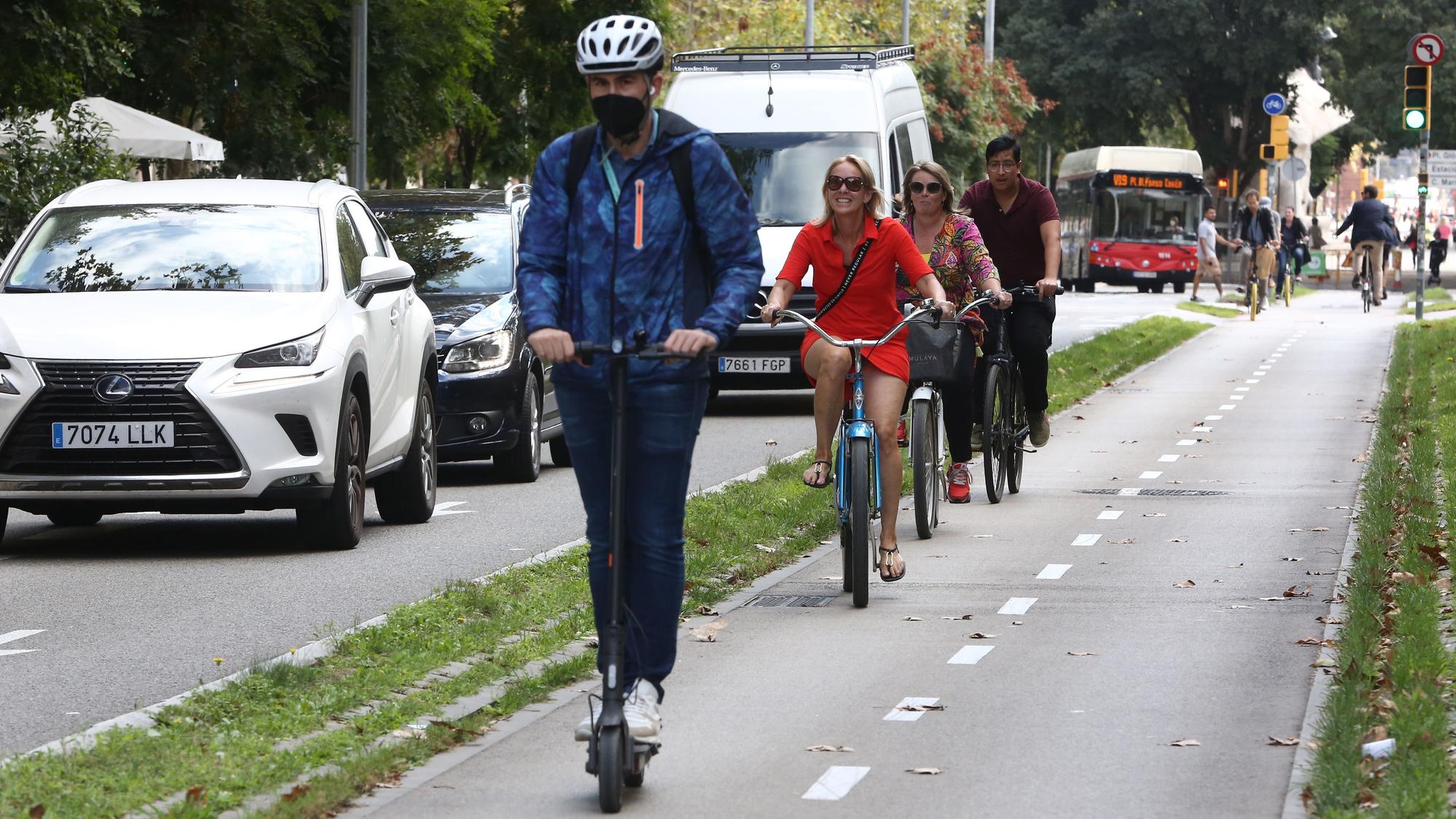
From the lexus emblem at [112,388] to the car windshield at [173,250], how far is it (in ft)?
3.29

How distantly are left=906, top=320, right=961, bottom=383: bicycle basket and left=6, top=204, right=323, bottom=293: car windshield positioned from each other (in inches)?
112

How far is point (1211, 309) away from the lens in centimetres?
3866

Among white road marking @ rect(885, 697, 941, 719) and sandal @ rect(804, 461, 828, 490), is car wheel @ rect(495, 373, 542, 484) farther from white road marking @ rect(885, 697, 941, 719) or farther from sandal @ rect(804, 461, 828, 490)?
white road marking @ rect(885, 697, 941, 719)

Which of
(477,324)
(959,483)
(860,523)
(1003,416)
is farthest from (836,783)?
(477,324)

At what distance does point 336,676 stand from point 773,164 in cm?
1315

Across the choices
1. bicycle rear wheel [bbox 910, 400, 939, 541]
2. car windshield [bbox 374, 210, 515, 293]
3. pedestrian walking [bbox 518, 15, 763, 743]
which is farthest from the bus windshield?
pedestrian walking [bbox 518, 15, 763, 743]

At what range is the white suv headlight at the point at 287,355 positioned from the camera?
10.4m

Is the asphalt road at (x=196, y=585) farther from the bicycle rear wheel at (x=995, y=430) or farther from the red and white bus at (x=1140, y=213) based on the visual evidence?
the red and white bus at (x=1140, y=213)

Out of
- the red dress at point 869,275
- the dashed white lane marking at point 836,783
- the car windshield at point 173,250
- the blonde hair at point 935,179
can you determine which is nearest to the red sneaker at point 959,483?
the blonde hair at point 935,179

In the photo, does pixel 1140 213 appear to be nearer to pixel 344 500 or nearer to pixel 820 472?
pixel 344 500

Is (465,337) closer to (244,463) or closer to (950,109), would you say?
(244,463)

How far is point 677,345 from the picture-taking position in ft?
17.8

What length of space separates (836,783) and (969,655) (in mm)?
1997

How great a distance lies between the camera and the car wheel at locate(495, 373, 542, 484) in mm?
14031
